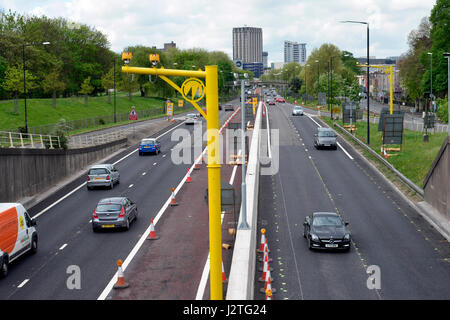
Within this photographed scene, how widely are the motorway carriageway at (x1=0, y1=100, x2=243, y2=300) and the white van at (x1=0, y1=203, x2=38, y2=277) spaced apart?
21.5 inches

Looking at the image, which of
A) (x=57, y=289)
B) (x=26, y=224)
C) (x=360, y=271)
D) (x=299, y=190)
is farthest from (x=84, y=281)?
(x=299, y=190)

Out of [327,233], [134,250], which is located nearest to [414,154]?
[327,233]

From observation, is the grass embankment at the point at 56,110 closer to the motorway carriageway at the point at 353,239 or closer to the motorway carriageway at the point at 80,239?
the motorway carriageway at the point at 80,239

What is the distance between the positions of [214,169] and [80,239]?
1610 centimetres

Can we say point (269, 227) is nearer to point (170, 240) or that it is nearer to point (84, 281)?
point (170, 240)

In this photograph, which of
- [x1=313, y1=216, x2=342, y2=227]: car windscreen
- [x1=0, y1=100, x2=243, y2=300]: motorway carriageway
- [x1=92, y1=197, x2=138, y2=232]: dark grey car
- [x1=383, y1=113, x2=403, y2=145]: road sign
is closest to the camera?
[x1=0, y1=100, x2=243, y2=300]: motorway carriageway

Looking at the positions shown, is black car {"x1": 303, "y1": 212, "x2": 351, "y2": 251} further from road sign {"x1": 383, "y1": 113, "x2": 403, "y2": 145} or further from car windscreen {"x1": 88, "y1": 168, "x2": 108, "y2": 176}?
road sign {"x1": 383, "y1": 113, "x2": 403, "y2": 145}

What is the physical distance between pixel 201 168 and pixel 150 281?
26070 mm

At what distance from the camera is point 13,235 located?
69.7 feet

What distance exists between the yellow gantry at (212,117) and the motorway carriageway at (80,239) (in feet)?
25.9

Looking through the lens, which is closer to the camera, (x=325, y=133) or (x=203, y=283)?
(x=203, y=283)

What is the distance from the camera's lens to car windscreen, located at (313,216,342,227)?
2384 cm

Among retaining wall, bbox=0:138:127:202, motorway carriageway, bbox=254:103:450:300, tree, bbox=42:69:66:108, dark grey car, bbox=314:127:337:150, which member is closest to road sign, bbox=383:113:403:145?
motorway carriageway, bbox=254:103:450:300

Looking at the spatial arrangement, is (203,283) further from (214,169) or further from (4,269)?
(214,169)
